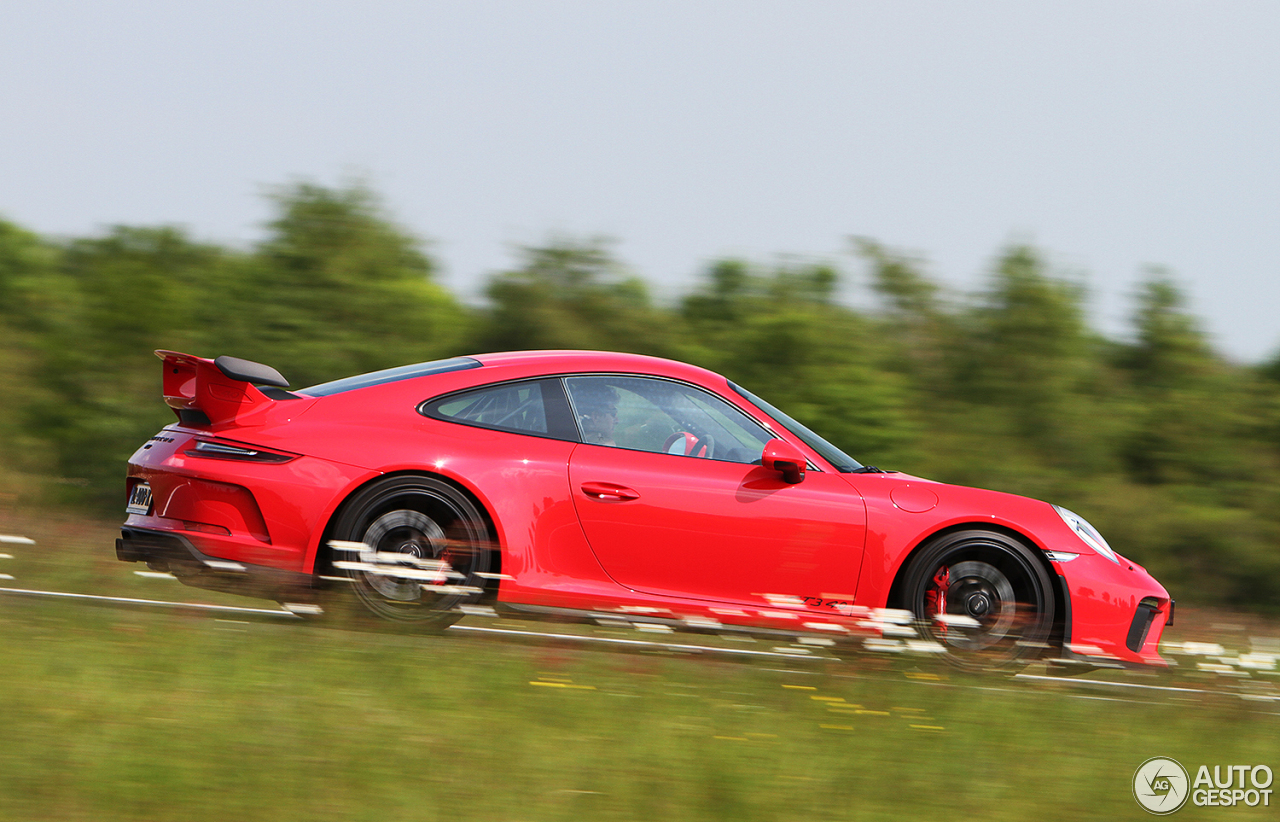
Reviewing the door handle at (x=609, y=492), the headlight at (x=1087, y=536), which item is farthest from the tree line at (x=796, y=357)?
the door handle at (x=609, y=492)

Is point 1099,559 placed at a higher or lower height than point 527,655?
higher

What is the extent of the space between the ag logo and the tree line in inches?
331

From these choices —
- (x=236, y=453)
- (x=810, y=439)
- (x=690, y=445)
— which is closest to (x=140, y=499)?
(x=236, y=453)

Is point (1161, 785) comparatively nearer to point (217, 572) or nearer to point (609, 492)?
point (609, 492)

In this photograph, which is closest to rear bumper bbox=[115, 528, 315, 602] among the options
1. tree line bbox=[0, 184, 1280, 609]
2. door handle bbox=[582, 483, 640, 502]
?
door handle bbox=[582, 483, 640, 502]

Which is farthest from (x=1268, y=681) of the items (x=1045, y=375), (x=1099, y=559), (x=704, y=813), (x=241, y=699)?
(x=1045, y=375)

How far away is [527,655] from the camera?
427 centimetres

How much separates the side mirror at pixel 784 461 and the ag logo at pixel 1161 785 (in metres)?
1.79

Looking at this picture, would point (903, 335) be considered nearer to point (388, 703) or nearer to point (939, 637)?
point (939, 637)

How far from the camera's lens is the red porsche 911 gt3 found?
4703 millimetres

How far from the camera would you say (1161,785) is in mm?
3557

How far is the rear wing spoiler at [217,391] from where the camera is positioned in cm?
488

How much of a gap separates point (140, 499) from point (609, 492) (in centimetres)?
200

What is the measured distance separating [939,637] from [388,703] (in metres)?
2.33
